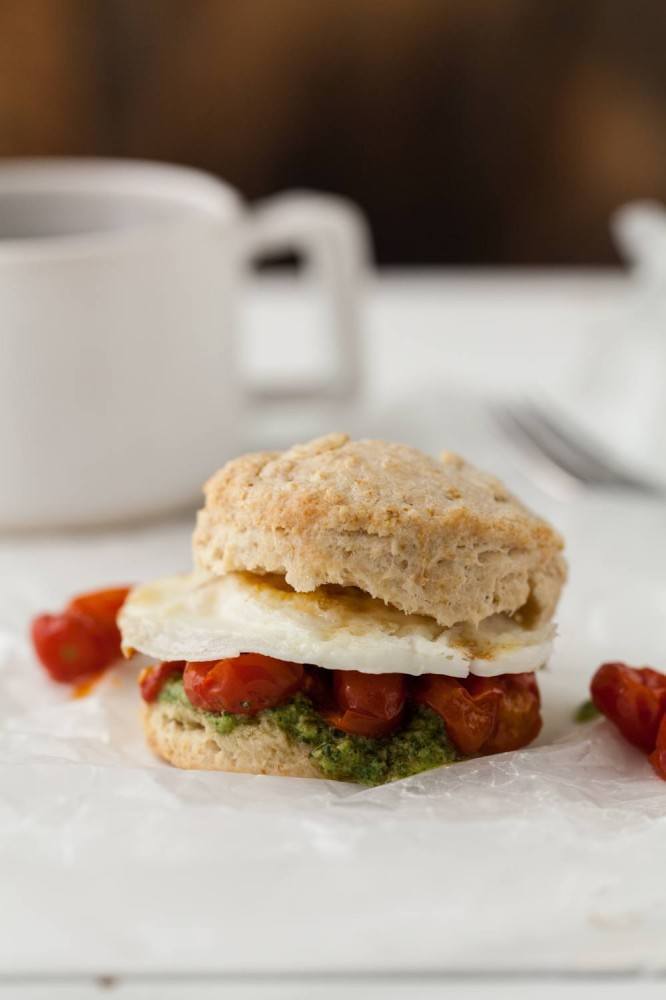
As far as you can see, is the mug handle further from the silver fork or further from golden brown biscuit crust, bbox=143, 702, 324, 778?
golden brown biscuit crust, bbox=143, 702, 324, 778

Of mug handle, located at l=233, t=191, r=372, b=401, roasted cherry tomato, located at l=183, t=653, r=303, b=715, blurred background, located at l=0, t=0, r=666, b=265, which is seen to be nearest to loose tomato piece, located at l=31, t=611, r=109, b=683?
roasted cherry tomato, located at l=183, t=653, r=303, b=715

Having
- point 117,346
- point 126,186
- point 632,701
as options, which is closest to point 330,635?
point 632,701

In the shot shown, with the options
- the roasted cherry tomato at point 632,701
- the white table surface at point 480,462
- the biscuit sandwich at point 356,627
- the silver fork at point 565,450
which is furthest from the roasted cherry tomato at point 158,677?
the silver fork at point 565,450

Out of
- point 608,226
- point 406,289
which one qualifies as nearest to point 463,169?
point 608,226

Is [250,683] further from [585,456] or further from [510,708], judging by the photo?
[585,456]

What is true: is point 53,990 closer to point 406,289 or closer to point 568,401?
point 568,401
